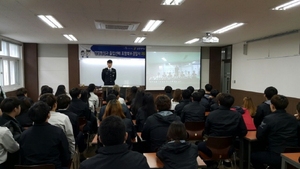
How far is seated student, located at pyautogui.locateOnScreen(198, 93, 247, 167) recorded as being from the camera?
3.09 m

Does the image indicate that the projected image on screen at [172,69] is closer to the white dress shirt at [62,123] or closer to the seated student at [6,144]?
the white dress shirt at [62,123]

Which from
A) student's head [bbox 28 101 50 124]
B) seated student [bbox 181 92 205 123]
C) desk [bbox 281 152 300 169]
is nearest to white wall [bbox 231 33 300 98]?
seated student [bbox 181 92 205 123]

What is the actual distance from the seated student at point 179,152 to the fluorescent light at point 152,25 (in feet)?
12.3

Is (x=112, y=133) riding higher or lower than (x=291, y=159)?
higher

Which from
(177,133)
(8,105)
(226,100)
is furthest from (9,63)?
(177,133)

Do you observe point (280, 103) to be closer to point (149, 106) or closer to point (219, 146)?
point (219, 146)

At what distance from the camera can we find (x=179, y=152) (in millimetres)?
1940

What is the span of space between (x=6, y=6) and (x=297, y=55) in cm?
700

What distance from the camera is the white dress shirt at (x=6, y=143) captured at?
210 cm

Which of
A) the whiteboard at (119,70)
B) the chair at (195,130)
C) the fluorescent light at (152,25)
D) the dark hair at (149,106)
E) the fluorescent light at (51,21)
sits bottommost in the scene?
the chair at (195,130)

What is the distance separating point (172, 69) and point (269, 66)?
417cm

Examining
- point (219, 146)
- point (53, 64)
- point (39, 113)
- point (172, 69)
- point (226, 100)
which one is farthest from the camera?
point (172, 69)

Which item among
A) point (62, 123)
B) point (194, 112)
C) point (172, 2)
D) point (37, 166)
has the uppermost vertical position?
point (172, 2)

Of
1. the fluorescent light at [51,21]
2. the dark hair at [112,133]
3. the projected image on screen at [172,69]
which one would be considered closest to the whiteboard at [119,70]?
the projected image on screen at [172,69]
